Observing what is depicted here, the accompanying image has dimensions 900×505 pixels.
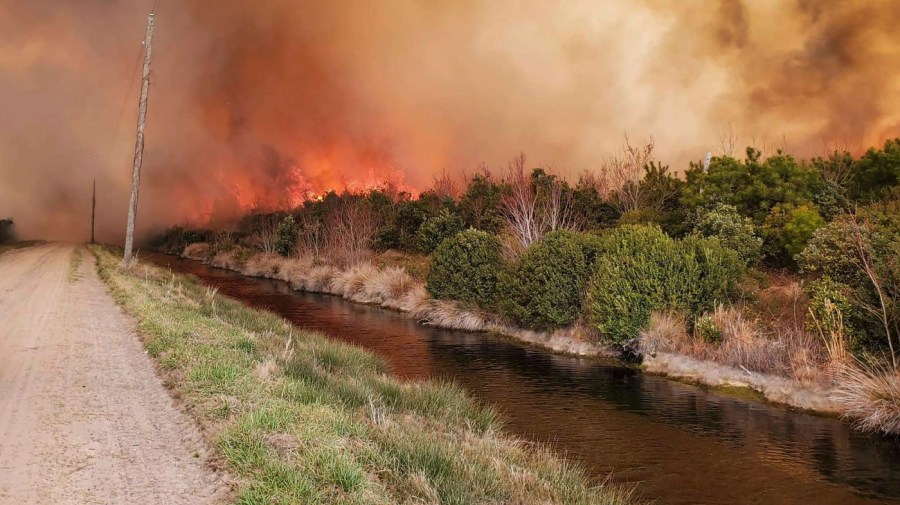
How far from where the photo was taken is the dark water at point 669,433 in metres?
9.72

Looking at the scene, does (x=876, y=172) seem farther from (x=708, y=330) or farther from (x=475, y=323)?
(x=475, y=323)

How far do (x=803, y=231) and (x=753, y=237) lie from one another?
1.71 meters

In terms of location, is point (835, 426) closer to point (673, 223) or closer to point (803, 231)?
point (803, 231)

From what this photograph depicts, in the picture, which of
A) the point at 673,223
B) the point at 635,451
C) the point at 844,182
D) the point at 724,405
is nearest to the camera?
the point at 635,451

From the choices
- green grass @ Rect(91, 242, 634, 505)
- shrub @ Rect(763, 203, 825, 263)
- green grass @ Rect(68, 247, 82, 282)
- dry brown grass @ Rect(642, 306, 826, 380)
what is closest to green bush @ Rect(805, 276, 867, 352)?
dry brown grass @ Rect(642, 306, 826, 380)

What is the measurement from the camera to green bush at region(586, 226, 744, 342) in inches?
711

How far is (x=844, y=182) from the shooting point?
24281mm

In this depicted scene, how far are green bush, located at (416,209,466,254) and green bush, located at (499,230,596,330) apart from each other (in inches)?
689

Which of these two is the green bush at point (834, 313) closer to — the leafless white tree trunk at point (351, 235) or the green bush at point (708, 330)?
the green bush at point (708, 330)

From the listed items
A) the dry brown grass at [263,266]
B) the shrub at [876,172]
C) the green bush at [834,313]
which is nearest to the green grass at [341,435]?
the green bush at [834,313]

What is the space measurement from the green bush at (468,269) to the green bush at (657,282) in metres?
6.42

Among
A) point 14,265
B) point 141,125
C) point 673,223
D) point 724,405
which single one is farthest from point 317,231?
point 724,405

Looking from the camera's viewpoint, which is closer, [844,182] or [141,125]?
[844,182]

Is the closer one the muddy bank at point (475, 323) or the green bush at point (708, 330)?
the muddy bank at point (475, 323)
